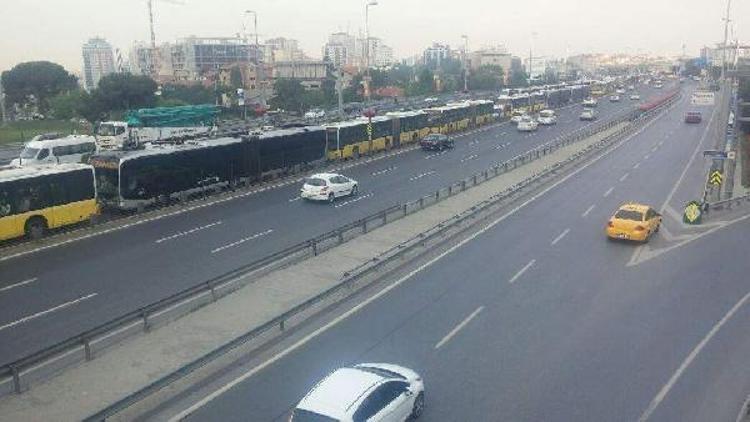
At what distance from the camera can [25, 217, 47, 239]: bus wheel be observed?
24.1 metres

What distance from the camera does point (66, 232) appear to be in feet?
84.9

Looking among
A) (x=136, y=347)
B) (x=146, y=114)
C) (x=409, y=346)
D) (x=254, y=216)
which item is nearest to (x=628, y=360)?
(x=409, y=346)

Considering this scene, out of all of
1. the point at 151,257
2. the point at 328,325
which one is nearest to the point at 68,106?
the point at 151,257

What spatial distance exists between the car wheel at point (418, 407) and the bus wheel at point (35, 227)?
18.4m

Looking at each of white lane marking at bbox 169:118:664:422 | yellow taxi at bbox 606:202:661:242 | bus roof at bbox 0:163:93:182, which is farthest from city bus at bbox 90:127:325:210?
yellow taxi at bbox 606:202:661:242

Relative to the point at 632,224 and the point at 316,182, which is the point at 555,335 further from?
the point at 316,182

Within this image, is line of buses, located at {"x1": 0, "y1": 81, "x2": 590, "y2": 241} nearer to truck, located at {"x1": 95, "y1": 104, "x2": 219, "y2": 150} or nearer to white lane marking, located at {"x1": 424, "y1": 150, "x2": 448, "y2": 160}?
white lane marking, located at {"x1": 424, "y1": 150, "x2": 448, "y2": 160}

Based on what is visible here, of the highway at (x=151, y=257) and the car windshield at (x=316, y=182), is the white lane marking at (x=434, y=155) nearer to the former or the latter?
the highway at (x=151, y=257)

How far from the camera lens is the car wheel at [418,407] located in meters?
11.8

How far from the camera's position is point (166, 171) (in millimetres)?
30703

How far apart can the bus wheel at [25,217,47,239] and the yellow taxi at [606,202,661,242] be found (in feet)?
70.6

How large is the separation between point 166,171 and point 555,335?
21.1 m

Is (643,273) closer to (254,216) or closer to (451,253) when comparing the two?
(451,253)

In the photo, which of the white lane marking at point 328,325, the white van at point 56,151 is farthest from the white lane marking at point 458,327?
the white van at point 56,151
